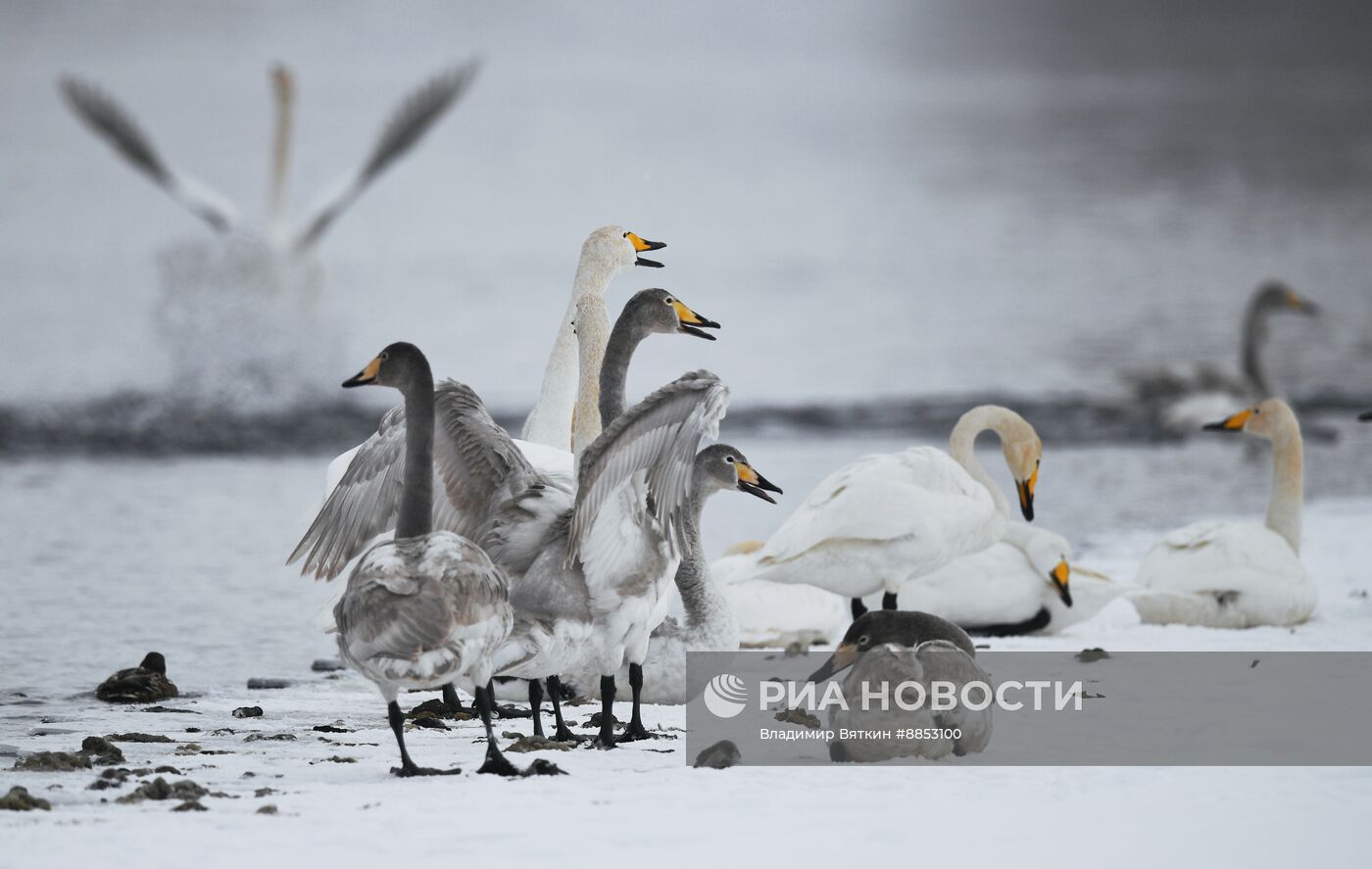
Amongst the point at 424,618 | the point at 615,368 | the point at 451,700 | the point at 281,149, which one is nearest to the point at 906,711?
the point at 424,618

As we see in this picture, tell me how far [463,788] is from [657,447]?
979 millimetres

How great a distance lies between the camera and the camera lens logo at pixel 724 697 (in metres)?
4.99

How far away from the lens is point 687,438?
175 inches

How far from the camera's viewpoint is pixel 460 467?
16.5 ft

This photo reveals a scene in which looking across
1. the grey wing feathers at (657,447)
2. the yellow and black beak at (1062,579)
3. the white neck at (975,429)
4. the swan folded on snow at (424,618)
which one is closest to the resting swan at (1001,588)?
the yellow and black beak at (1062,579)

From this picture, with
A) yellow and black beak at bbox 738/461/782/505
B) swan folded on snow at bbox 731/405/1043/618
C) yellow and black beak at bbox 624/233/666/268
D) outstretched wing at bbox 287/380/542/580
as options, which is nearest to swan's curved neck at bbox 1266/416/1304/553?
swan folded on snow at bbox 731/405/1043/618

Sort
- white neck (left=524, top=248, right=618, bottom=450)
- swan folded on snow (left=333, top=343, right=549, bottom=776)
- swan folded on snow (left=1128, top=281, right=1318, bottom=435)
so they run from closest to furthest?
1. swan folded on snow (left=333, top=343, right=549, bottom=776)
2. white neck (left=524, top=248, right=618, bottom=450)
3. swan folded on snow (left=1128, top=281, right=1318, bottom=435)

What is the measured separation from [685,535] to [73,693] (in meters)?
2.02

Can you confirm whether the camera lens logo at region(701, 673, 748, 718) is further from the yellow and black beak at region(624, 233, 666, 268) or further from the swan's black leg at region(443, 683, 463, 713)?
the yellow and black beak at region(624, 233, 666, 268)

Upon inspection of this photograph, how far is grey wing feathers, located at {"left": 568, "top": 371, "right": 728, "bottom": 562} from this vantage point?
14.5 ft

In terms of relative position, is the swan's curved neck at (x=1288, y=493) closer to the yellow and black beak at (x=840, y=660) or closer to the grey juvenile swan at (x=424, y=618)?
the yellow and black beak at (x=840, y=660)

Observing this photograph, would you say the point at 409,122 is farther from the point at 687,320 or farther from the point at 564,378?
the point at 687,320

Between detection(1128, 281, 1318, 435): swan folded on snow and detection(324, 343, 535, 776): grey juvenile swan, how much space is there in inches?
436

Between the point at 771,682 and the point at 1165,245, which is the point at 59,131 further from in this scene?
the point at 771,682
